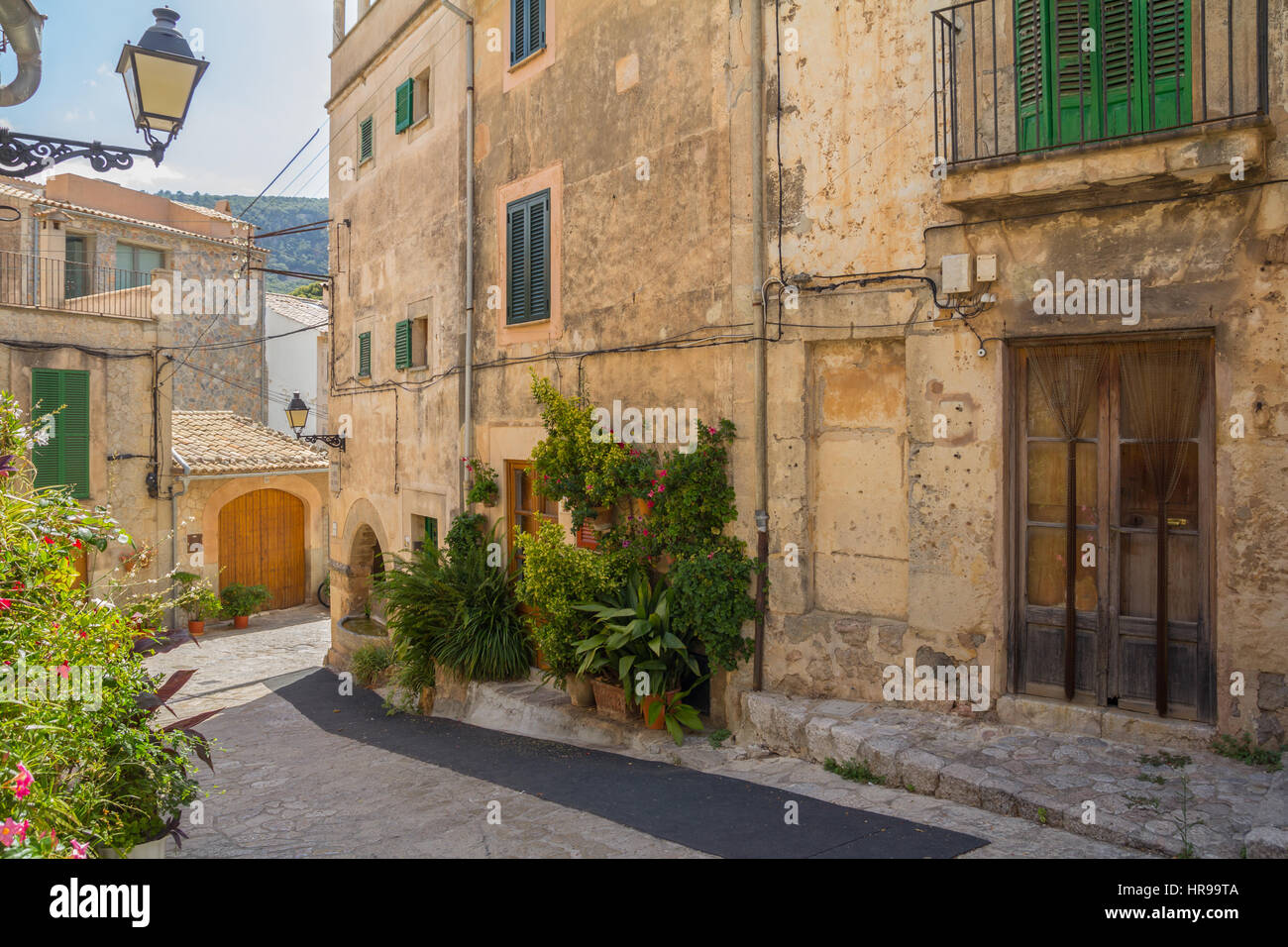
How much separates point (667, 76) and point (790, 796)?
6.56 meters

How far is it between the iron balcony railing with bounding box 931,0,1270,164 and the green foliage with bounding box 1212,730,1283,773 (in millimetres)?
3688

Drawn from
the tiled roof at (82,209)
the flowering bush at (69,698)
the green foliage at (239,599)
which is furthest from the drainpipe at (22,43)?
the tiled roof at (82,209)

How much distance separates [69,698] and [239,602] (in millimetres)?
19289

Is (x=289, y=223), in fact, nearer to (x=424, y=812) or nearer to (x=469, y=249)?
(x=469, y=249)

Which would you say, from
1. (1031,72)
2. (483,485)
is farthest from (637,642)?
(1031,72)

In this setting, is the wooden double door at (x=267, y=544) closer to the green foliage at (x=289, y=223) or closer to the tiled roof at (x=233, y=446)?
the tiled roof at (x=233, y=446)

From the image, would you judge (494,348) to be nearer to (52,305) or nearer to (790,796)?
(790,796)

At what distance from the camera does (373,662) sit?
1432 centimetres

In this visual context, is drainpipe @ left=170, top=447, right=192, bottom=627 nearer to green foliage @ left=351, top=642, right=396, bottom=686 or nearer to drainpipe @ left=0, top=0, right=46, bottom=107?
green foliage @ left=351, top=642, right=396, bottom=686

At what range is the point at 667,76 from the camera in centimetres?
911

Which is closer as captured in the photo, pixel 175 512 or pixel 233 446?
pixel 175 512

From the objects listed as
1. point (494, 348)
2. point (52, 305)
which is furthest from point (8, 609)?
point (52, 305)

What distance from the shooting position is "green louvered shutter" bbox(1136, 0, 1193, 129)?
5996mm

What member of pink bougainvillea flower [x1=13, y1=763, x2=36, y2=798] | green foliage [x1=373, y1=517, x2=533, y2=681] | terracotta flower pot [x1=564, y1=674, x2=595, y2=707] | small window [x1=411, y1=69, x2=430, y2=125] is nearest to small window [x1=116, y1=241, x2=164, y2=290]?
small window [x1=411, y1=69, x2=430, y2=125]
